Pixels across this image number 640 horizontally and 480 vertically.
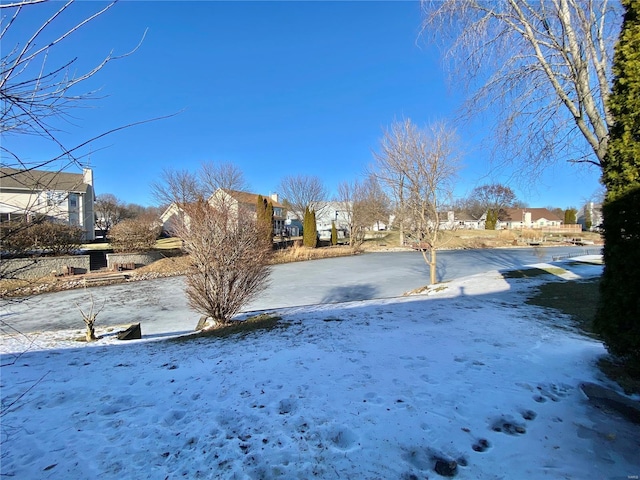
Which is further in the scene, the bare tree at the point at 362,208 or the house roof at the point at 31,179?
the bare tree at the point at 362,208

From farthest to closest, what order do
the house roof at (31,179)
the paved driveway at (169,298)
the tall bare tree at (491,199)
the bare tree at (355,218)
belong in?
1. the tall bare tree at (491,199)
2. the bare tree at (355,218)
3. the paved driveway at (169,298)
4. the house roof at (31,179)

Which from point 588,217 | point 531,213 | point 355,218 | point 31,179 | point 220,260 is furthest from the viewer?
point 531,213

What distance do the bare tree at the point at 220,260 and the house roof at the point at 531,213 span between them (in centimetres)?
7431

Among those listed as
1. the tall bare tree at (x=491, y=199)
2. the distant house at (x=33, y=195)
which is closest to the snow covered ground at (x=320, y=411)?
the distant house at (x=33, y=195)

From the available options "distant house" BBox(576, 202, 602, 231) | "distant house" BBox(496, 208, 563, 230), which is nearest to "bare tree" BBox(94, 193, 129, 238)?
"distant house" BBox(576, 202, 602, 231)

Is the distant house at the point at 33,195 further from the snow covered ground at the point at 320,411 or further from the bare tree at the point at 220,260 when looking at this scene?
the bare tree at the point at 220,260

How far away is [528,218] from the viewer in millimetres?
69750

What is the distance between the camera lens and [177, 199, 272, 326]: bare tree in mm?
6617

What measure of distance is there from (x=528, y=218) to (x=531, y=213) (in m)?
4.61

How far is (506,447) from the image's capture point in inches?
89.4

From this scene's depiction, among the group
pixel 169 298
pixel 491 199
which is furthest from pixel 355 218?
pixel 491 199

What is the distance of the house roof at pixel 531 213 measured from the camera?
6962 cm

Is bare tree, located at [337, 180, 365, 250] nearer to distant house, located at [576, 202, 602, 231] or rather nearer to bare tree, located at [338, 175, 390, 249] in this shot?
bare tree, located at [338, 175, 390, 249]

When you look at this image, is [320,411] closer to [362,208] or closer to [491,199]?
[362,208]
